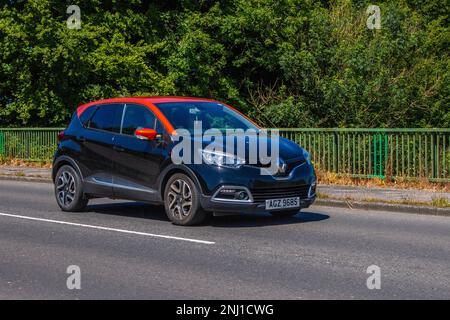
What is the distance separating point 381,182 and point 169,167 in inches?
288

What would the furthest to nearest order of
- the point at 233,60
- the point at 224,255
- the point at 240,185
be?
1. the point at 233,60
2. the point at 240,185
3. the point at 224,255

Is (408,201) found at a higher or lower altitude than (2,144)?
lower

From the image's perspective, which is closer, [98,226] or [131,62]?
[98,226]

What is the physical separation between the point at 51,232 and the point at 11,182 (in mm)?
10743

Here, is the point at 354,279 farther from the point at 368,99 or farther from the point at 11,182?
the point at 368,99

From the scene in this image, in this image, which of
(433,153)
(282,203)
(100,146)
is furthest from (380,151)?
(100,146)

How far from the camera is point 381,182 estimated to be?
1688cm

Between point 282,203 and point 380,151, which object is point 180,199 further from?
point 380,151

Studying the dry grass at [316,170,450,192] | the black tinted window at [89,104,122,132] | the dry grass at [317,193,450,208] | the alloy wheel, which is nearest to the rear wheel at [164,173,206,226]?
the alloy wheel

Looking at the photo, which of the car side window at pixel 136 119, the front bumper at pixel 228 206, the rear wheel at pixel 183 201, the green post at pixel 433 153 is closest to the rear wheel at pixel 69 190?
the car side window at pixel 136 119

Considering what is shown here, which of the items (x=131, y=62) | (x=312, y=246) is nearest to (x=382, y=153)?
(x=312, y=246)

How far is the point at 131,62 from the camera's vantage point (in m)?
30.3
